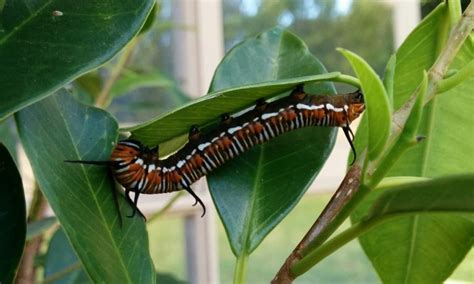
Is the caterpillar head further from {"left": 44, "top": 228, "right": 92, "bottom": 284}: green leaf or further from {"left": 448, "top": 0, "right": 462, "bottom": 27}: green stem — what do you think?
{"left": 44, "top": 228, "right": 92, "bottom": 284}: green leaf

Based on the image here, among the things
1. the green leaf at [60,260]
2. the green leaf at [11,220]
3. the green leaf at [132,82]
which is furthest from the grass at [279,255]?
the green leaf at [11,220]

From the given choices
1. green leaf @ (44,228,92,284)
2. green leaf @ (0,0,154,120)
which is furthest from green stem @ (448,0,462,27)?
green leaf @ (44,228,92,284)

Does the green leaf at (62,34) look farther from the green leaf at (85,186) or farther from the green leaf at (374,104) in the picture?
the green leaf at (374,104)

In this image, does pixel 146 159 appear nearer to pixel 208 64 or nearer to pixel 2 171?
pixel 2 171

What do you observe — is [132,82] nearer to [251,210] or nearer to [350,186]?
[251,210]

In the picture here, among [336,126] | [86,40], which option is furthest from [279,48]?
[86,40]
